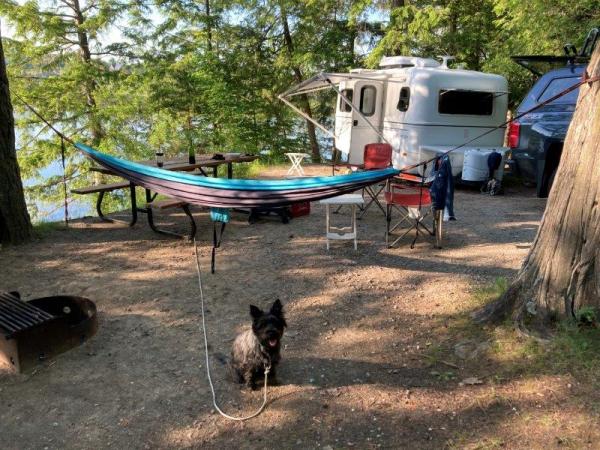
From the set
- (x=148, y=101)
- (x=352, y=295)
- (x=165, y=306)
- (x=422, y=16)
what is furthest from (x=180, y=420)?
(x=148, y=101)

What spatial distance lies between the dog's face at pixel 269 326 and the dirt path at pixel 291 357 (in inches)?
15.1

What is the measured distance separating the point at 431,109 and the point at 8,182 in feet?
21.3

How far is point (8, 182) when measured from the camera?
Answer: 17.9ft

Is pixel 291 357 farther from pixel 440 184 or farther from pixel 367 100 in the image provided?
pixel 367 100

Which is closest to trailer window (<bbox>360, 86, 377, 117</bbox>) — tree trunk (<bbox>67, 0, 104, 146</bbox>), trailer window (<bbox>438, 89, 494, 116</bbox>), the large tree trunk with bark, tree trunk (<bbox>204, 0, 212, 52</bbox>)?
trailer window (<bbox>438, 89, 494, 116</bbox>)

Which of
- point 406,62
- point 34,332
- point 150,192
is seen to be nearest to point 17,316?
point 34,332

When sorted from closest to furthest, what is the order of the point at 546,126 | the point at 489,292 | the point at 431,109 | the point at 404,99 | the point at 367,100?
the point at 489,292, the point at 546,126, the point at 431,109, the point at 404,99, the point at 367,100

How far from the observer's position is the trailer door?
932 cm

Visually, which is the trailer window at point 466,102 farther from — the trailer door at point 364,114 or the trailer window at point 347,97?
the trailer window at point 347,97

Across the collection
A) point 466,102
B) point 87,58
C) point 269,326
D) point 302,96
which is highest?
point 87,58

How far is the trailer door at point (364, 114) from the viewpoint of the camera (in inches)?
367

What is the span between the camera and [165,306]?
4055mm

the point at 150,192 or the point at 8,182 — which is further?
the point at 150,192

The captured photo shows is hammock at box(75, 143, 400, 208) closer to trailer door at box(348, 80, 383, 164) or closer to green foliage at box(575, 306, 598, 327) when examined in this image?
green foliage at box(575, 306, 598, 327)
